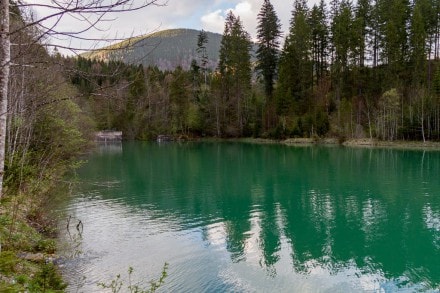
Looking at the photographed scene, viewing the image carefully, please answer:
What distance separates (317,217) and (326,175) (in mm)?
12876

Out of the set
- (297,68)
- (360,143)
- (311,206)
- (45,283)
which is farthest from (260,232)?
(297,68)

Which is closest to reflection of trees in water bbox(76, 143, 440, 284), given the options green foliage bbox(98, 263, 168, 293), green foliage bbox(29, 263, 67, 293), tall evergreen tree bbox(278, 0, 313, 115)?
green foliage bbox(98, 263, 168, 293)

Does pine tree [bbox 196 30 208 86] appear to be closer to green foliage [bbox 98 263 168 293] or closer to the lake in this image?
the lake

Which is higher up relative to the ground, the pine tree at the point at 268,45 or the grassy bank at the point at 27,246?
the pine tree at the point at 268,45

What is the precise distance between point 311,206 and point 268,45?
59.2 meters

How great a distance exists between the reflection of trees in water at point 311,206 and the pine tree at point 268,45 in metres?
38.9

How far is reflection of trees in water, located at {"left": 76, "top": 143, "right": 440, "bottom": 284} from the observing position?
1243 centimetres

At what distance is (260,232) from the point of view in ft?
48.6

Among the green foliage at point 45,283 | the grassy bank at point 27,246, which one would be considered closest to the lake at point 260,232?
the grassy bank at point 27,246

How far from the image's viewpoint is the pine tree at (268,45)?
73.4 metres

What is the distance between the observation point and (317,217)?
17.1 m

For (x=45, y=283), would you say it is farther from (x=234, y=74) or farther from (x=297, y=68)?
(x=234, y=74)

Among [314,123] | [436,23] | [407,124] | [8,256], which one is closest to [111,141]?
[314,123]

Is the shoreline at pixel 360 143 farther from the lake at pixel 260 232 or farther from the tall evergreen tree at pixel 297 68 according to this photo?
the lake at pixel 260 232
